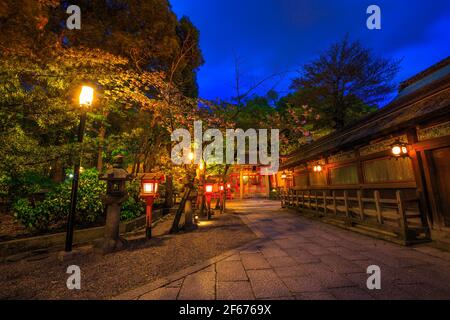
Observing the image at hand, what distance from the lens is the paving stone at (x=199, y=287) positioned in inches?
121

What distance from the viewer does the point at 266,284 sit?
343 cm

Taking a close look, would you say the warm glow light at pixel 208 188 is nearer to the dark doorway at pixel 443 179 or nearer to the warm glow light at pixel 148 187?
the warm glow light at pixel 148 187

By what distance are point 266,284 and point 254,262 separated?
1121 millimetres

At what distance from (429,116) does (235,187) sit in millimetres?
27370

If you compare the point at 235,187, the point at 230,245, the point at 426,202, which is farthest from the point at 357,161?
the point at 235,187

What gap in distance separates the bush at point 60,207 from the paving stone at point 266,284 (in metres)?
5.19

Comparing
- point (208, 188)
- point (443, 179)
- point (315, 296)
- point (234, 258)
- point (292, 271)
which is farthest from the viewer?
point (208, 188)

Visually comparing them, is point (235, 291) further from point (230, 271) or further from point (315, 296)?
point (315, 296)

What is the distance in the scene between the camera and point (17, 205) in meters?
6.72

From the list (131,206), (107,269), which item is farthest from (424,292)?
(131,206)

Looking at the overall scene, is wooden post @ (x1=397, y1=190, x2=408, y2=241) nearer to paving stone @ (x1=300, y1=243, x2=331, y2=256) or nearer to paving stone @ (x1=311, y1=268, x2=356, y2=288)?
paving stone @ (x1=300, y1=243, x2=331, y2=256)

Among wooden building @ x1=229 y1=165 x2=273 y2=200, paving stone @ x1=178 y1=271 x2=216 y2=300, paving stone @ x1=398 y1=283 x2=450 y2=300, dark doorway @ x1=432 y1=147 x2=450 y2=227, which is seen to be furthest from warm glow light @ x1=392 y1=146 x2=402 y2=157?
wooden building @ x1=229 y1=165 x2=273 y2=200

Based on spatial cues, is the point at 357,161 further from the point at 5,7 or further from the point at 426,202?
the point at 5,7

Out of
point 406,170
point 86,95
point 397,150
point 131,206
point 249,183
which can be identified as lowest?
point 131,206
